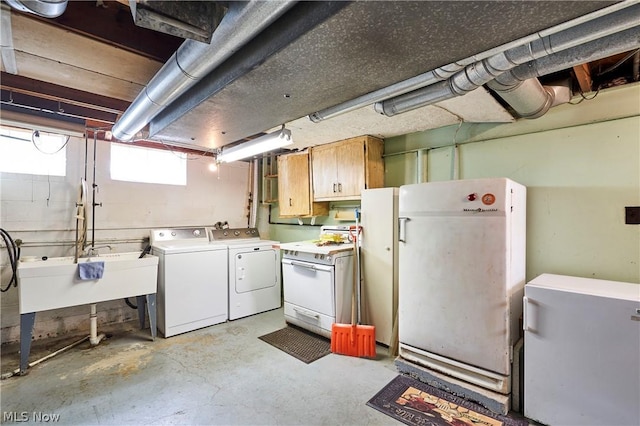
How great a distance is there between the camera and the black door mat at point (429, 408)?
203 centimetres

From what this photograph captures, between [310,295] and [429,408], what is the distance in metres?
1.64

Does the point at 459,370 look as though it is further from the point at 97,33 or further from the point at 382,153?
the point at 97,33

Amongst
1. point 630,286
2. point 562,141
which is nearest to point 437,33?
point 562,141

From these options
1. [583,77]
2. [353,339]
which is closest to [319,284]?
[353,339]

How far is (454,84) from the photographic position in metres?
1.85

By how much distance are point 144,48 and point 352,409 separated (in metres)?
2.85

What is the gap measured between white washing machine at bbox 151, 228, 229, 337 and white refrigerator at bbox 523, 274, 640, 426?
330cm

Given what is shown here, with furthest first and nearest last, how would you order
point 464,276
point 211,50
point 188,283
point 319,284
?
point 188,283 < point 319,284 < point 464,276 < point 211,50

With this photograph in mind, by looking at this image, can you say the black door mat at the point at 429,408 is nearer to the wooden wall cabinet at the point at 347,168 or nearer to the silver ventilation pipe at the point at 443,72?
the wooden wall cabinet at the point at 347,168

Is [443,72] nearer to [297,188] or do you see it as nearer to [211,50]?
[211,50]

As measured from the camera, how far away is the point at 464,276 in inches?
91.4

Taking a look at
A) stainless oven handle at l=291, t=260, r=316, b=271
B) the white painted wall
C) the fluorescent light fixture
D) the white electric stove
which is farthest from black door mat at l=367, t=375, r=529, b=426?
the white painted wall

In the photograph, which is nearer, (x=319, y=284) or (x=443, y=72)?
(x=443, y=72)

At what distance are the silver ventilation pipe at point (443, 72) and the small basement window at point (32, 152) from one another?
3.17 metres
